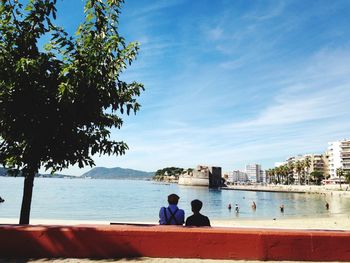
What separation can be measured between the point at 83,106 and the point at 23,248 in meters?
3.70

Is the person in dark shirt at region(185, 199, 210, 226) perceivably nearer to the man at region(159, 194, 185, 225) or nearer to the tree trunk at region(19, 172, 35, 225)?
the man at region(159, 194, 185, 225)

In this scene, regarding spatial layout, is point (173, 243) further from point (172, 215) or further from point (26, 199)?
point (26, 199)

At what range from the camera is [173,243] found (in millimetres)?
7680

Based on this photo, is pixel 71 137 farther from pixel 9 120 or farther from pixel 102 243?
pixel 102 243

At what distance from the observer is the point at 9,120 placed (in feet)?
28.7

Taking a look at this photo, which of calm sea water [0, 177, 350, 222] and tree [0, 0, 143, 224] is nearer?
tree [0, 0, 143, 224]

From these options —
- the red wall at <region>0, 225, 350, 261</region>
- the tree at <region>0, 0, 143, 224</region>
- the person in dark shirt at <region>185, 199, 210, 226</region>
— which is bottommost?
the red wall at <region>0, 225, 350, 261</region>

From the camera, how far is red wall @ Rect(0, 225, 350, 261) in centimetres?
766

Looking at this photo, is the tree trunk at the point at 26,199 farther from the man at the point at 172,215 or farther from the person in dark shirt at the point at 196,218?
the person in dark shirt at the point at 196,218

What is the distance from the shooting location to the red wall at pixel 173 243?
25.1ft

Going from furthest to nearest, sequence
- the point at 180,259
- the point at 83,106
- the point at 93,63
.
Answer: the point at 83,106
the point at 93,63
the point at 180,259

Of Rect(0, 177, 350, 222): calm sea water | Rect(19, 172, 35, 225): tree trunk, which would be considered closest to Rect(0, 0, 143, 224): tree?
Rect(19, 172, 35, 225): tree trunk

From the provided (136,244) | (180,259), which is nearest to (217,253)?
(180,259)

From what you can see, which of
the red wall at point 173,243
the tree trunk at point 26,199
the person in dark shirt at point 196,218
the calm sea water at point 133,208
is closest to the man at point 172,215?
the person in dark shirt at point 196,218
